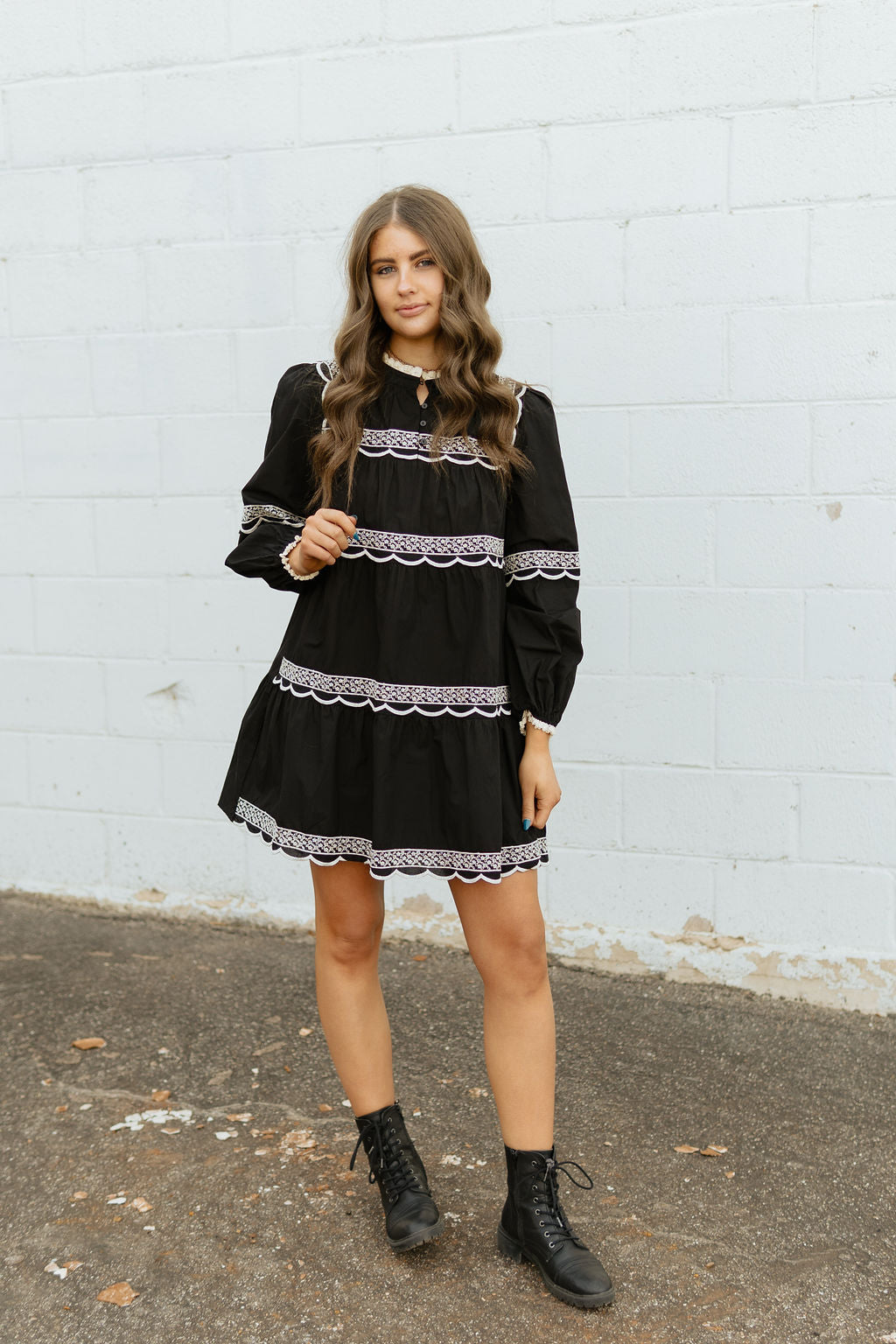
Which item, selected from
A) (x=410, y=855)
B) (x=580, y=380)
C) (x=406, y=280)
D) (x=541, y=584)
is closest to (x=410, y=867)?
(x=410, y=855)

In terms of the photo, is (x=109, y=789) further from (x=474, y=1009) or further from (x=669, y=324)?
(x=669, y=324)

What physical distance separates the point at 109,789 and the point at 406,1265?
2052 mm

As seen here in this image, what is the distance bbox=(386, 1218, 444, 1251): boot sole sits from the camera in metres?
2.15

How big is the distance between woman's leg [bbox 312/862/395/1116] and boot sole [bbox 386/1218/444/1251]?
0.23 metres

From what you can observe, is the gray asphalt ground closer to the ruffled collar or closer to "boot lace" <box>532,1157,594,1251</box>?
"boot lace" <box>532,1157,594,1251</box>

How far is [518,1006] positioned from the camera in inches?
85.3

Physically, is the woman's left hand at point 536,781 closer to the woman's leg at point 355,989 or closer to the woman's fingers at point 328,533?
the woman's leg at point 355,989

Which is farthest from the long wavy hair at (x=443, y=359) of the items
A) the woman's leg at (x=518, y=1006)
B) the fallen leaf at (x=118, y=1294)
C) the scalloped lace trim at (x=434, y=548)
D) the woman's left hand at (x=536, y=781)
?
the fallen leaf at (x=118, y=1294)

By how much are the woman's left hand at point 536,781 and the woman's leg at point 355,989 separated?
1.06ft

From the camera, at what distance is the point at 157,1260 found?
2203 mm

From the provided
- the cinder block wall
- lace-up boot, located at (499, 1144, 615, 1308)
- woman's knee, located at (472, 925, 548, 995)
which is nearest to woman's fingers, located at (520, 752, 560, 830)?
woman's knee, located at (472, 925, 548, 995)

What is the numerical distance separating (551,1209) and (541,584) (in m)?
1.11

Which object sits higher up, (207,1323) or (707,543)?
(707,543)

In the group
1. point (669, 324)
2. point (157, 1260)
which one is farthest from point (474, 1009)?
point (669, 324)
